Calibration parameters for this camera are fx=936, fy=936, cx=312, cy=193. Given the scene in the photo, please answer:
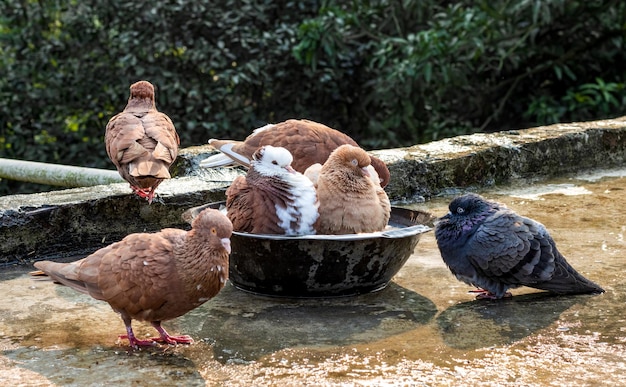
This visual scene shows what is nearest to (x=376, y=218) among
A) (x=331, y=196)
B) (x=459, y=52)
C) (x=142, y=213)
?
(x=331, y=196)

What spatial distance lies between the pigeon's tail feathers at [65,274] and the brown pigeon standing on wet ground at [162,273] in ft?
0.05

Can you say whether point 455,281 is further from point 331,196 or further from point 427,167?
point 427,167

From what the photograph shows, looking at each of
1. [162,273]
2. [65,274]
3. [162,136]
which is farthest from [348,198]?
[162,136]

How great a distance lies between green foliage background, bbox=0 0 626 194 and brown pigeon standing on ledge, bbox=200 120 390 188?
3.96 metres

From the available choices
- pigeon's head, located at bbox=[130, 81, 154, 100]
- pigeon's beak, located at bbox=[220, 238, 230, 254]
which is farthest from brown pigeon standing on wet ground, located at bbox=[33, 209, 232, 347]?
pigeon's head, located at bbox=[130, 81, 154, 100]

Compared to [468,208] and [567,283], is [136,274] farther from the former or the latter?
[567,283]

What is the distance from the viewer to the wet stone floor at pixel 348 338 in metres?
3.33

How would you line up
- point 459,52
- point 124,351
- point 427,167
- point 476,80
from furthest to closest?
point 476,80
point 459,52
point 427,167
point 124,351

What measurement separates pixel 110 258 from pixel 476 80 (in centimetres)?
711

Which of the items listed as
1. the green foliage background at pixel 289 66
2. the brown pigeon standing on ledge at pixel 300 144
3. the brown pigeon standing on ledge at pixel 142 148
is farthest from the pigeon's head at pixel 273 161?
the green foliage background at pixel 289 66

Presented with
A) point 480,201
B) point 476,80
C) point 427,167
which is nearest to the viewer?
point 480,201

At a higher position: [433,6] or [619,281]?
[433,6]

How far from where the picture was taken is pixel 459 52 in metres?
9.21

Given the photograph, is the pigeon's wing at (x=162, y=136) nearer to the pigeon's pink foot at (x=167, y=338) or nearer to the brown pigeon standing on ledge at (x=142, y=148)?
the brown pigeon standing on ledge at (x=142, y=148)
